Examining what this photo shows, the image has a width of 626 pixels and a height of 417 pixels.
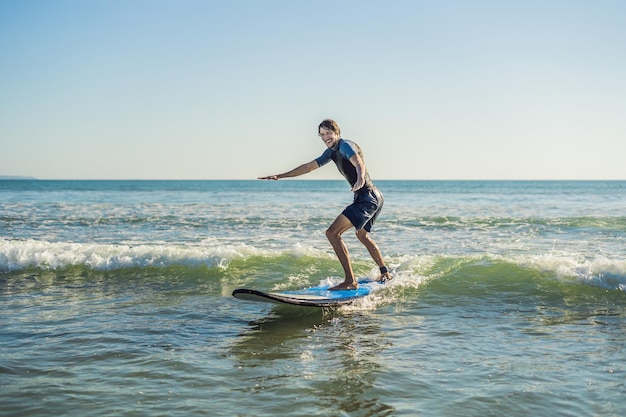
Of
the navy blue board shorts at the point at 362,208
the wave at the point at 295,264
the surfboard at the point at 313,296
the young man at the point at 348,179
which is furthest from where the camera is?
the wave at the point at 295,264

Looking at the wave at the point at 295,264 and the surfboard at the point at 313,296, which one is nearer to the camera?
the surfboard at the point at 313,296

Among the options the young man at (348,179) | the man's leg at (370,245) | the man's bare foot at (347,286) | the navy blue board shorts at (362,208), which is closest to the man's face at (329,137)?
the young man at (348,179)

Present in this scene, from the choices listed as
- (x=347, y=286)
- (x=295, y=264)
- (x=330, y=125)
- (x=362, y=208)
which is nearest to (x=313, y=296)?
(x=347, y=286)

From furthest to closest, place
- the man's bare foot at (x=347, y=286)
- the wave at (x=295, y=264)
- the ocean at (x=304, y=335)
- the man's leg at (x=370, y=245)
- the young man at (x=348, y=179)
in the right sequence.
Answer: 1. the wave at (x=295, y=264)
2. the man's leg at (x=370, y=245)
3. the man's bare foot at (x=347, y=286)
4. the young man at (x=348, y=179)
5. the ocean at (x=304, y=335)

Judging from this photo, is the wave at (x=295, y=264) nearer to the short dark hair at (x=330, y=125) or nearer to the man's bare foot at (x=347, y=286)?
the man's bare foot at (x=347, y=286)

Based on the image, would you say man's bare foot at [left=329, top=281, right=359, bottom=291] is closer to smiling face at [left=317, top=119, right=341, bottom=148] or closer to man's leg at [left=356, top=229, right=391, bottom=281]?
man's leg at [left=356, top=229, right=391, bottom=281]

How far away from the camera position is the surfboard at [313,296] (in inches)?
284

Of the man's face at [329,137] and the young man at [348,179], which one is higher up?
the man's face at [329,137]

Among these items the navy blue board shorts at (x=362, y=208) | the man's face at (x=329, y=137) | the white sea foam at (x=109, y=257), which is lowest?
the white sea foam at (x=109, y=257)

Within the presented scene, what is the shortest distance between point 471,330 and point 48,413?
182 inches

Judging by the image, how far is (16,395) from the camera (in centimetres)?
454

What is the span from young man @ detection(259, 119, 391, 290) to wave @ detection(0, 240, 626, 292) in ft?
5.77

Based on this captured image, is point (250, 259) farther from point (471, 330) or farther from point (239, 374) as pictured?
point (239, 374)

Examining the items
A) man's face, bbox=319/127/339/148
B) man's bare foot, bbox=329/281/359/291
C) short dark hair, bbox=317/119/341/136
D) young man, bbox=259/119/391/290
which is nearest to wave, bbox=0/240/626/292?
man's bare foot, bbox=329/281/359/291
